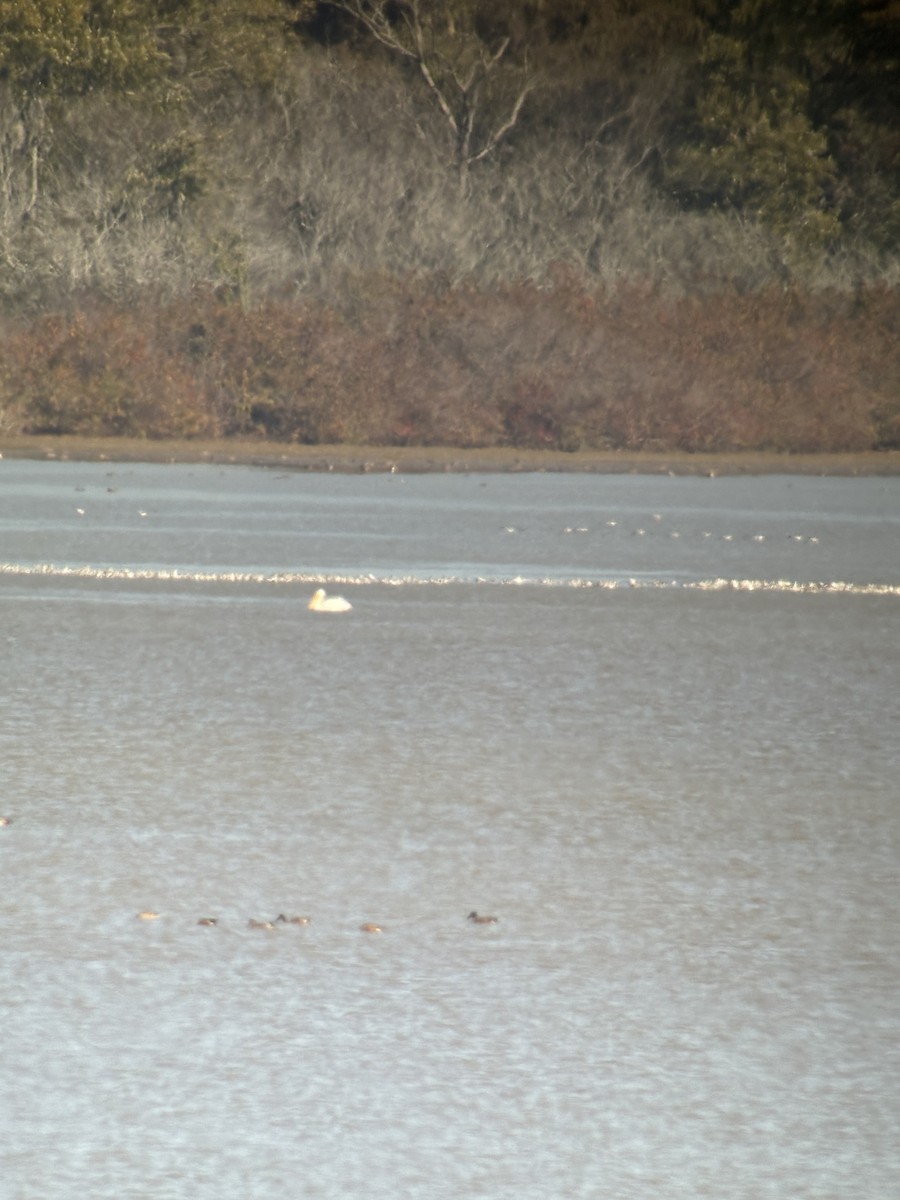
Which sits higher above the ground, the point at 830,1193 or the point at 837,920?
the point at 830,1193

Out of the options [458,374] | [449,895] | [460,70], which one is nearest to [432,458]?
[458,374]

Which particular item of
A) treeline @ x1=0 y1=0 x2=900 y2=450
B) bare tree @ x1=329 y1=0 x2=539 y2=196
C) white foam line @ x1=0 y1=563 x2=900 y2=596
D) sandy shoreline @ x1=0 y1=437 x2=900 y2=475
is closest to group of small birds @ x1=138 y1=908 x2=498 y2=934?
white foam line @ x1=0 y1=563 x2=900 y2=596

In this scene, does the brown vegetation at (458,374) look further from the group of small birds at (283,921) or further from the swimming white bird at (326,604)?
the group of small birds at (283,921)

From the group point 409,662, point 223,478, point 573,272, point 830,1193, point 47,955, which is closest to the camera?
point 830,1193

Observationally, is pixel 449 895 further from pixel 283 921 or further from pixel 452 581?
pixel 452 581

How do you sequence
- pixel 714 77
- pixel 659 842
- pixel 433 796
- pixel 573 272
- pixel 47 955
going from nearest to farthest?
1. pixel 47 955
2. pixel 659 842
3. pixel 433 796
4. pixel 573 272
5. pixel 714 77

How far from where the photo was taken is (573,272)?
4022 cm

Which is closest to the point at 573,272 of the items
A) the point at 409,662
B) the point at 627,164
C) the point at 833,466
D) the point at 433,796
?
the point at 833,466

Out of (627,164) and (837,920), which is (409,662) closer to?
(837,920)

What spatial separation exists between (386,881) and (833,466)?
88.6 ft

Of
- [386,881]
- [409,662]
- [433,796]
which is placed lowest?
[409,662]

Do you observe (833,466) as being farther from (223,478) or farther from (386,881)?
(386,881)

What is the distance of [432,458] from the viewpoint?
3284 cm

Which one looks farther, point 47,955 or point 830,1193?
point 47,955
